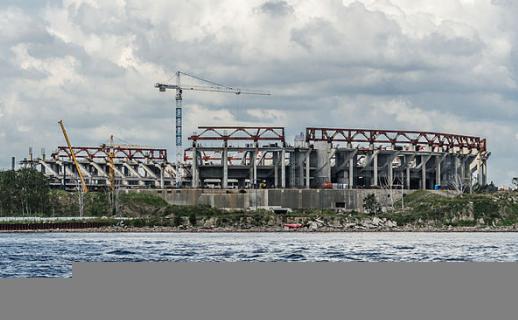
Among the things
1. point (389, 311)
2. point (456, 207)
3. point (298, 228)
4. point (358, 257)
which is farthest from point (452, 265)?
point (456, 207)

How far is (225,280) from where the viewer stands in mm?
52812

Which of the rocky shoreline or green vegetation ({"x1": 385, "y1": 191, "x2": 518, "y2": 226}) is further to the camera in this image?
green vegetation ({"x1": 385, "y1": 191, "x2": 518, "y2": 226})

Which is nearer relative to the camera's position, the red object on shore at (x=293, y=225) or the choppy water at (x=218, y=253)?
the choppy water at (x=218, y=253)

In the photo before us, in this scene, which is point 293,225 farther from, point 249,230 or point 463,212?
point 463,212

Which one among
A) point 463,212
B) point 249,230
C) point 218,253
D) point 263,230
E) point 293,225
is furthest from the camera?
point 463,212

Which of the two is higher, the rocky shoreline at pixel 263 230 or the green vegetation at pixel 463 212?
the green vegetation at pixel 463 212

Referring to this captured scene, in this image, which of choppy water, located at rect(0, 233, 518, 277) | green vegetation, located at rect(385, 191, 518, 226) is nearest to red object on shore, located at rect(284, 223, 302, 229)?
green vegetation, located at rect(385, 191, 518, 226)

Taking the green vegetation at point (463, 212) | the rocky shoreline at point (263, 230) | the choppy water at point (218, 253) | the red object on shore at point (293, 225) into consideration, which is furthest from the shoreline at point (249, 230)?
the choppy water at point (218, 253)

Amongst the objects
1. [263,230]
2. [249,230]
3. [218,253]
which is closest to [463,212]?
[263,230]

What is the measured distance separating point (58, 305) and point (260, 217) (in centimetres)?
13613

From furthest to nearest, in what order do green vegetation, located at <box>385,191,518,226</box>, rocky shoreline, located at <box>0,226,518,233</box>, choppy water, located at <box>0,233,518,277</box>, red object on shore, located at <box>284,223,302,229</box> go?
green vegetation, located at <box>385,191,518,226</box> < red object on shore, located at <box>284,223,302,229</box> < rocky shoreline, located at <box>0,226,518,233</box> < choppy water, located at <box>0,233,518,277</box>

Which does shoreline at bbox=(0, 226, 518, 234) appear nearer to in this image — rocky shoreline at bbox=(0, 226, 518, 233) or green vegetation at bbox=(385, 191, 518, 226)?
rocky shoreline at bbox=(0, 226, 518, 233)

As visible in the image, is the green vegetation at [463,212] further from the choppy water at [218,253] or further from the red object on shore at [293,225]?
the choppy water at [218,253]

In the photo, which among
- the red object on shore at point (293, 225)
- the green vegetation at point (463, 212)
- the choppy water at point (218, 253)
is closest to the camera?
the choppy water at point (218, 253)
